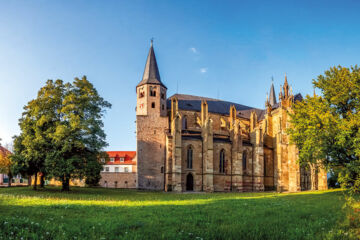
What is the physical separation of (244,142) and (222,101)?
1322 centimetres

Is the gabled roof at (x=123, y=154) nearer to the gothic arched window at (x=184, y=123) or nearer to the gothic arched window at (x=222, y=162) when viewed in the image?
the gothic arched window at (x=184, y=123)

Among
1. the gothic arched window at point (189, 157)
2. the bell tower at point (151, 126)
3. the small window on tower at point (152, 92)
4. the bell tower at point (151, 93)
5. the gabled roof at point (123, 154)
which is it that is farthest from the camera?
the gabled roof at point (123, 154)

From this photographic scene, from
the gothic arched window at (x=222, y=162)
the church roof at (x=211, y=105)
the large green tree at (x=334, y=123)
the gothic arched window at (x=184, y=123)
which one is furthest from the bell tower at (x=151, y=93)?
the large green tree at (x=334, y=123)

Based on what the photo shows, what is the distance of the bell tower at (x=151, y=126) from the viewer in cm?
4328

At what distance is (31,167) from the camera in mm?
31719

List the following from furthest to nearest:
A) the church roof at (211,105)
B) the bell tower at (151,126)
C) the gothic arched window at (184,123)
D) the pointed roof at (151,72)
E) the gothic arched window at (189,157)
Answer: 1. the church roof at (211,105)
2. the gothic arched window at (184,123)
3. the pointed roof at (151,72)
4. the bell tower at (151,126)
5. the gothic arched window at (189,157)

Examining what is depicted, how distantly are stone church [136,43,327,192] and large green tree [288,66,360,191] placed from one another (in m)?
17.5

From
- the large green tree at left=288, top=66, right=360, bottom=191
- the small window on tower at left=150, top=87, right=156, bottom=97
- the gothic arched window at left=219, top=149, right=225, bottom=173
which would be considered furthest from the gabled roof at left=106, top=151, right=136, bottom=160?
the large green tree at left=288, top=66, right=360, bottom=191

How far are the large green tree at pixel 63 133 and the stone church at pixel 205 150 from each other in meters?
12.1

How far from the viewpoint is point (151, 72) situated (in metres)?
47.9

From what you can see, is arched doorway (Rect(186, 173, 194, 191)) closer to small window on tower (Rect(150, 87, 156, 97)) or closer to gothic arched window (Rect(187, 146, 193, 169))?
gothic arched window (Rect(187, 146, 193, 169))

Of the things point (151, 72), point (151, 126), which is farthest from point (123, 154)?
point (151, 72)

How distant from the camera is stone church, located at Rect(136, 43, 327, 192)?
4228cm

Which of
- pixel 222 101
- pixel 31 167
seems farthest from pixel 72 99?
pixel 222 101
